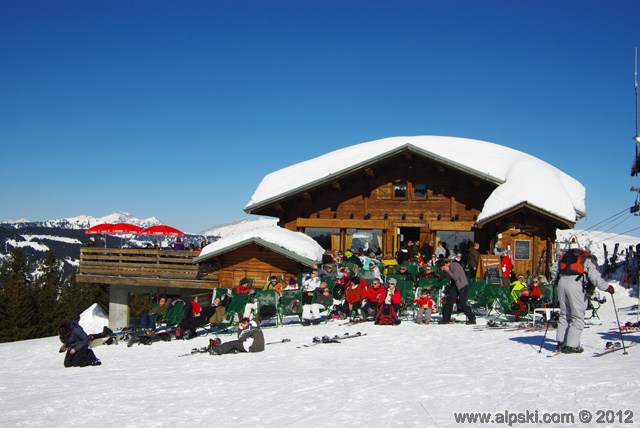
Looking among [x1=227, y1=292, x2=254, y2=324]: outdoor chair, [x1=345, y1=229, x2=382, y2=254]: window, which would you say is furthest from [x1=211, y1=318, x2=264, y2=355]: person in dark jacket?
[x1=345, y1=229, x2=382, y2=254]: window

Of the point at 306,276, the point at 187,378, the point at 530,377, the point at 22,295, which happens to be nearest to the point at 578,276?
the point at 530,377

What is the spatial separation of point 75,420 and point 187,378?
2206mm

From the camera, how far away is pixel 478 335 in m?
12.0

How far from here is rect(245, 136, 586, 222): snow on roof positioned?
68.5 ft

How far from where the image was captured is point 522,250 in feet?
70.0

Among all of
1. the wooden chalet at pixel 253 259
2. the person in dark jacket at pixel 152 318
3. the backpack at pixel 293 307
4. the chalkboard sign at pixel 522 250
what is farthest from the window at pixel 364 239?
the person in dark jacket at pixel 152 318

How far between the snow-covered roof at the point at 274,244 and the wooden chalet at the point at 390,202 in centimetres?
368

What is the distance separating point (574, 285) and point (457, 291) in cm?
459

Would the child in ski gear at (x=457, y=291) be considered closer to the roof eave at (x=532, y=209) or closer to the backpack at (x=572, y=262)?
the backpack at (x=572, y=262)

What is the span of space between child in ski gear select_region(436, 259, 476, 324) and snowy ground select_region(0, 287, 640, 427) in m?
0.95

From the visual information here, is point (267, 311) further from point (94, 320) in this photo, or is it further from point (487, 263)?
point (94, 320)

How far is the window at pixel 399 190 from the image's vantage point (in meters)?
24.6

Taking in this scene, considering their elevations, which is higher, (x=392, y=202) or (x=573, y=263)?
(x=392, y=202)

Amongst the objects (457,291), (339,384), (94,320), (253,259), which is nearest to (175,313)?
(253,259)
